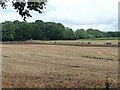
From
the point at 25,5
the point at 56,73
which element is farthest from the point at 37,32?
the point at 25,5

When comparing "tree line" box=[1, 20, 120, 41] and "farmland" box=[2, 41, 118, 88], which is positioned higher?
"tree line" box=[1, 20, 120, 41]

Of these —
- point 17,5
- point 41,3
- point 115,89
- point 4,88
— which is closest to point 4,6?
point 17,5

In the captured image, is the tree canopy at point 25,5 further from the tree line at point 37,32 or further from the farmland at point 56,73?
the tree line at point 37,32

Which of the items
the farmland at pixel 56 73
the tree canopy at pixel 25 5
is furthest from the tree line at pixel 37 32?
the tree canopy at pixel 25 5

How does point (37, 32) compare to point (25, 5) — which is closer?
point (25, 5)

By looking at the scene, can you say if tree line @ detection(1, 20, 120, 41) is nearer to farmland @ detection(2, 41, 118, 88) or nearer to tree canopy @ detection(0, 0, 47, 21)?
farmland @ detection(2, 41, 118, 88)

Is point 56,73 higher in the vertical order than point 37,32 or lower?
lower

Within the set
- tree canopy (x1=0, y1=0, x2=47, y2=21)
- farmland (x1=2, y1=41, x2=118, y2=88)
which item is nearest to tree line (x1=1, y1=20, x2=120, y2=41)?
farmland (x1=2, y1=41, x2=118, y2=88)

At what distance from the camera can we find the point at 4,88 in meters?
14.6

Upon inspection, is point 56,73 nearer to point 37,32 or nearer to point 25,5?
point 25,5

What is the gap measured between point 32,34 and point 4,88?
15103cm

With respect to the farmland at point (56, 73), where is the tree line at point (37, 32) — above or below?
above

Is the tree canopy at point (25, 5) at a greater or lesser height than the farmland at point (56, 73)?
greater

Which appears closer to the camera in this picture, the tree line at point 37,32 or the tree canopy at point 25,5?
the tree canopy at point 25,5
